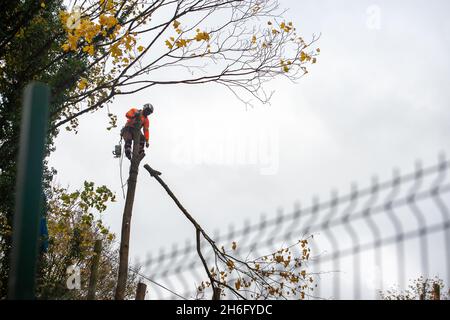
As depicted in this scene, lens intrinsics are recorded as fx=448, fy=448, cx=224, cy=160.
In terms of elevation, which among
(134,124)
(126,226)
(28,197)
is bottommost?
(28,197)

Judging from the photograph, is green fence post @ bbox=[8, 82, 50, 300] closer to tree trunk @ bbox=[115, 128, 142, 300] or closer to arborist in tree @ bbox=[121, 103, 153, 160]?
tree trunk @ bbox=[115, 128, 142, 300]

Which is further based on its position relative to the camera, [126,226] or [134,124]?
[134,124]

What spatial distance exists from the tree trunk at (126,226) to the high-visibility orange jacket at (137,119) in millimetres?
676

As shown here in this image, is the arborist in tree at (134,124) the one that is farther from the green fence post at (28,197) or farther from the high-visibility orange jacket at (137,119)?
the green fence post at (28,197)

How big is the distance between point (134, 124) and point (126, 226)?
6.91 ft

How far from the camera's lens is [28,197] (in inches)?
72.6

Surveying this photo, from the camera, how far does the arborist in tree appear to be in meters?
8.47

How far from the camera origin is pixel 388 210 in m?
3.28

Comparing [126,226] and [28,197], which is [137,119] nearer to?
[126,226]

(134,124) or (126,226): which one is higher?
(134,124)

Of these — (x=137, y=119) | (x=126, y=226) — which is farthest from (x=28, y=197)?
(x=137, y=119)
